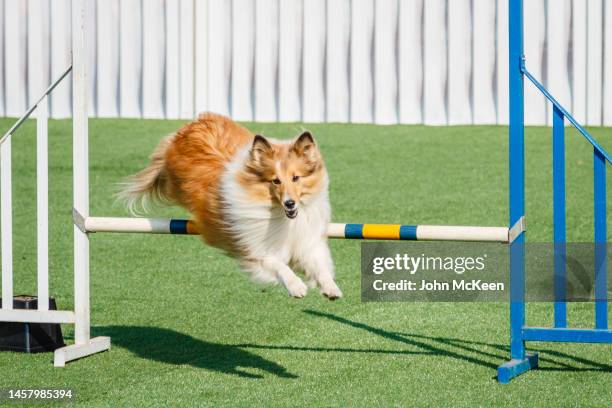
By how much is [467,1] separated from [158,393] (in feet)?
25.7

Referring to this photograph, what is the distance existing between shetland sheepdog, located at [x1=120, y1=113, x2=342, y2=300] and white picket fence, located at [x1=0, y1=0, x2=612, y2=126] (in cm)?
658

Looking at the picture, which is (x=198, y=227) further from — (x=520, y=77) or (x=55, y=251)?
(x=55, y=251)

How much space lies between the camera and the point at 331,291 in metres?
4.82

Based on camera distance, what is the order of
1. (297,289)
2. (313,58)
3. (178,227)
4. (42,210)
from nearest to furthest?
(297,289)
(178,227)
(42,210)
(313,58)

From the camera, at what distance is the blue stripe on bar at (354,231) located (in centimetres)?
501

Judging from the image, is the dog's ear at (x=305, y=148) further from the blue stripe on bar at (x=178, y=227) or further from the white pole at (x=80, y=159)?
the white pole at (x=80, y=159)

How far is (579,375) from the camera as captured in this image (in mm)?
4922

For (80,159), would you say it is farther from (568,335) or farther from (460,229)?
(568,335)

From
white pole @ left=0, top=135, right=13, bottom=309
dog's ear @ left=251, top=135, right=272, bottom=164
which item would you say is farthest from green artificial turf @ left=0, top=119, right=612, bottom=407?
dog's ear @ left=251, top=135, right=272, bottom=164

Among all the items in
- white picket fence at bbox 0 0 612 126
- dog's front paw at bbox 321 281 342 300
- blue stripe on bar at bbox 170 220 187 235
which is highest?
white picket fence at bbox 0 0 612 126

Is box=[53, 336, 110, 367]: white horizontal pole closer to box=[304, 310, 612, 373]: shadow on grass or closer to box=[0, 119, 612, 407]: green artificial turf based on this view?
box=[0, 119, 612, 407]: green artificial turf

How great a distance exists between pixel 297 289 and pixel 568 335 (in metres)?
1.22

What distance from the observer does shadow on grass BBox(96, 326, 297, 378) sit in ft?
16.8

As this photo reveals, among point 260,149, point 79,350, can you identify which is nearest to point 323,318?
point 79,350
